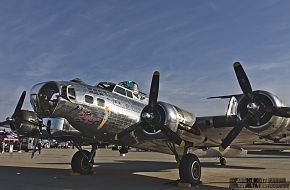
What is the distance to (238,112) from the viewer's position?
36.6 ft

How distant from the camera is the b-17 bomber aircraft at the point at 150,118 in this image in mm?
10742

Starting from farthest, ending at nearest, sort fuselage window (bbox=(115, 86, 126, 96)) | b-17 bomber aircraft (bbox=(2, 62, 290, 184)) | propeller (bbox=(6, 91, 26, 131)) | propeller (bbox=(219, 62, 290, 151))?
propeller (bbox=(6, 91, 26, 131)) → fuselage window (bbox=(115, 86, 126, 96)) → b-17 bomber aircraft (bbox=(2, 62, 290, 184)) → propeller (bbox=(219, 62, 290, 151))

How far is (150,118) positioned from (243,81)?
3751mm

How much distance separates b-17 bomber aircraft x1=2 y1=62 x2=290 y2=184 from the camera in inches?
423

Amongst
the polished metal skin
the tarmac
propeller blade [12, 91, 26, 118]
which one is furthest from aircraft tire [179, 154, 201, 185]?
propeller blade [12, 91, 26, 118]

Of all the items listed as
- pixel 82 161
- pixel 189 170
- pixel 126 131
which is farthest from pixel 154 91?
pixel 82 161

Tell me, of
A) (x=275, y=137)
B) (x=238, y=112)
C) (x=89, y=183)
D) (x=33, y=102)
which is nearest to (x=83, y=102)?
(x=33, y=102)

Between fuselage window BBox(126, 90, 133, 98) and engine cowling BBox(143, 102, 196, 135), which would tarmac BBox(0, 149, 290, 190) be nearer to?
engine cowling BBox(143, 102, 196, 135)

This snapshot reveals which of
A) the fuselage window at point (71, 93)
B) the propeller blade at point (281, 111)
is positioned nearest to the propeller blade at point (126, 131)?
the fuselage window at point (71, 93)

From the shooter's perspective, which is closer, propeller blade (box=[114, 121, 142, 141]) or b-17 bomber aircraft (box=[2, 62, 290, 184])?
b-17 bomber aircraft (box=[2, 62, 290, 184])

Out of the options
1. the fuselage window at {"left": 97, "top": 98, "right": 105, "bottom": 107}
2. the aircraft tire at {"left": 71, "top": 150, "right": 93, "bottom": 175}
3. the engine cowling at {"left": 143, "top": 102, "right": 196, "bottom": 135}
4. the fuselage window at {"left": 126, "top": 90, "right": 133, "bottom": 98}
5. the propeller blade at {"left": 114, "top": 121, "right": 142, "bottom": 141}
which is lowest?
the aircraft tire at {"left": 71, "top": 150, "right": 93, "bottom": 175}

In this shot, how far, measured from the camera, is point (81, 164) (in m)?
15.3

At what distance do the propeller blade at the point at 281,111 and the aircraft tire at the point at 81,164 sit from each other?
939 cm

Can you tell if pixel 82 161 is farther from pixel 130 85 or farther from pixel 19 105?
pixel 130 85
